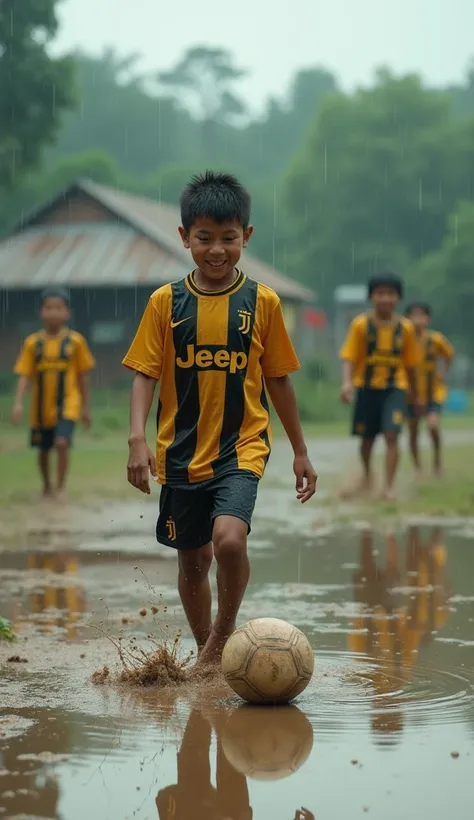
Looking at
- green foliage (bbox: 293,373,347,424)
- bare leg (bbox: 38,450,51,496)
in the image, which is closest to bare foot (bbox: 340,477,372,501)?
bare leg (bbox: 38,450,51,496)

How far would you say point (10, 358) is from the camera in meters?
44.2

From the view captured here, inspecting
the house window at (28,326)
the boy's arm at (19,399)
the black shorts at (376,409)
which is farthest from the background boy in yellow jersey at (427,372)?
the house window at (28,326)

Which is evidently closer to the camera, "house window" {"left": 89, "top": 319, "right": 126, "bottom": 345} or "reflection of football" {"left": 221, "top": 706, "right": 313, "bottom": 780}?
"reflection of football" {"left": 221, "top": 706, "right": 313, "bottom": 780}

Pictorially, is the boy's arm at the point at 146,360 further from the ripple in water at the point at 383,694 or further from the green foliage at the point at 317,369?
the green foliage at the point at 317,369

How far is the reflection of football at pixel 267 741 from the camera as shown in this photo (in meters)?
4.54

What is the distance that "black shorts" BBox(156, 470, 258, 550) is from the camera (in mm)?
5812

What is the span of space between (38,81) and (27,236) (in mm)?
7743

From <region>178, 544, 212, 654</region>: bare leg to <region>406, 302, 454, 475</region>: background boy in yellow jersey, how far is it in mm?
10643

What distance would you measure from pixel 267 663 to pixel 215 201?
1.83 metres

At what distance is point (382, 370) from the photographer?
1373 cm

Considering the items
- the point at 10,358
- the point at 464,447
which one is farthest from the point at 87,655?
the point at 10,358

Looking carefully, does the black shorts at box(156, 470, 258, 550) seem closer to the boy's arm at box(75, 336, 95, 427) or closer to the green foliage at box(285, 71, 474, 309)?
the boy's arm at box(75, 336, 95, 427)

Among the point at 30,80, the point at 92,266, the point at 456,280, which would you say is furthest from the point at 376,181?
the point at 30,80

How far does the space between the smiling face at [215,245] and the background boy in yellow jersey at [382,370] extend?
24.6 ft
